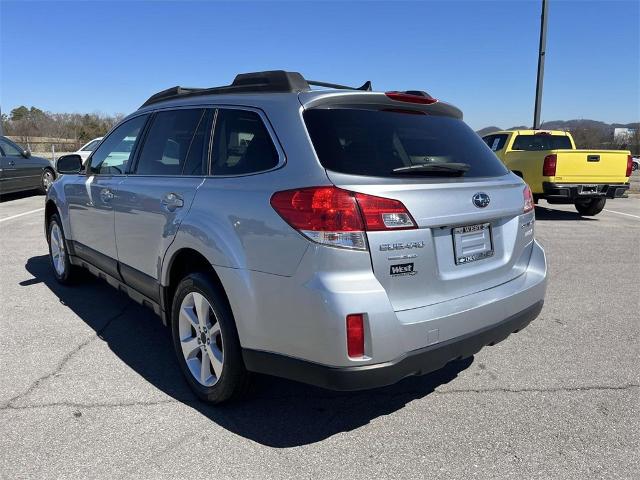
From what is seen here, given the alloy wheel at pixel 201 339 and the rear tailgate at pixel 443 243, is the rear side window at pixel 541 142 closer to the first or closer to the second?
the rear tailgate at pixel 443 243

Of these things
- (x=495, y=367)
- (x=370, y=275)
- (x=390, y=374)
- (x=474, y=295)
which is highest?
(x=370, y=275)

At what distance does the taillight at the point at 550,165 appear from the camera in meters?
10.1

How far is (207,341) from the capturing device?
3035 mm

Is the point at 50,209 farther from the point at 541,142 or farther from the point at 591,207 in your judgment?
the point at 541,142

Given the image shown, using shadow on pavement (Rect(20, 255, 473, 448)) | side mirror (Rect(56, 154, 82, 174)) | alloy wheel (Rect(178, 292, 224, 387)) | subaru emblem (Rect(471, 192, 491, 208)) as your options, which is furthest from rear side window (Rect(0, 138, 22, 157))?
subaru emblem (Rect(471, 192, 491, 208))

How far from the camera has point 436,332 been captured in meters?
2.50

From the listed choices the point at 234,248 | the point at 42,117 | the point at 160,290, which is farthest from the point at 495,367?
the point at 42,117

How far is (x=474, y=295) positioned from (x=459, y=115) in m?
1.28

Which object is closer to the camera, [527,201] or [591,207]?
[527,201]

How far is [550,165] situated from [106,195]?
28.4ft

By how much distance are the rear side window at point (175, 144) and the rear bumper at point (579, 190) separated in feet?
27.9

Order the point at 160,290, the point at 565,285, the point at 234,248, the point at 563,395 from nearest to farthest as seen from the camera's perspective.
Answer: the point at 234,248 < the point at 563,395 < the point at 160,290 < the point at 565,285

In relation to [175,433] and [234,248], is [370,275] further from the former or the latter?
[175,433]

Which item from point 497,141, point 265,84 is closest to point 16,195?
point 497,141
